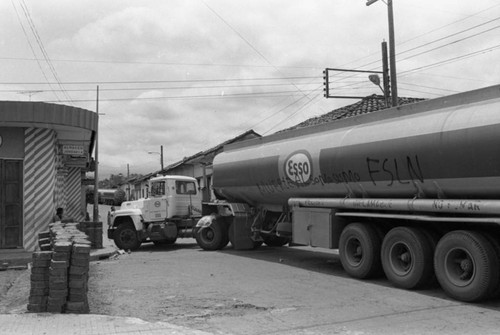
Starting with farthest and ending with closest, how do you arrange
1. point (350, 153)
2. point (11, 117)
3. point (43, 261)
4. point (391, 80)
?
point (391, 80)
point (11, 117)
point (350, 153)
point (43, 261)

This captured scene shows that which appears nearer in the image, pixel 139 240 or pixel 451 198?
pixel 451 198

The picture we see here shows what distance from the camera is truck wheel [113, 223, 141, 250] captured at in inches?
690

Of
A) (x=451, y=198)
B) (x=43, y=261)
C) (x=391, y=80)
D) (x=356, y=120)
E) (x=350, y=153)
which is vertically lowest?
(x=43, y=261)

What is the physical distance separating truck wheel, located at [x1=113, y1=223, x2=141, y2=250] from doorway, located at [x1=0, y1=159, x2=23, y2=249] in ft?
14.0

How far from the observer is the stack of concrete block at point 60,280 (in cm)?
683

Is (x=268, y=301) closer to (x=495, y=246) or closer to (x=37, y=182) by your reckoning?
(x=495, y=246)

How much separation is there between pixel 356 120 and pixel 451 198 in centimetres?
280

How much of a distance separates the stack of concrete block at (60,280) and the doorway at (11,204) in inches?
285

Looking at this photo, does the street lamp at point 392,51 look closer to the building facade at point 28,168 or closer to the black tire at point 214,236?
the black tire at point 214,236

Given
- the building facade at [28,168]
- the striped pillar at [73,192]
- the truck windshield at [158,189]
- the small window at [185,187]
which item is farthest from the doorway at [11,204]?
the striped pillar at [73,192]

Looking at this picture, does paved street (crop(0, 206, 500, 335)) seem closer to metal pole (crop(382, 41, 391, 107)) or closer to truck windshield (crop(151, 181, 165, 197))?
truck windshield (crop(151, 181, 165, 197))

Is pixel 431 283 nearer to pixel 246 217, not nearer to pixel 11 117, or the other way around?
pixel 246 217

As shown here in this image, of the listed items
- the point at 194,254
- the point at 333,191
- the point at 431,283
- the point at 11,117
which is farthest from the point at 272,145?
the point at 11,117

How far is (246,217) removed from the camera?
51.2ft
